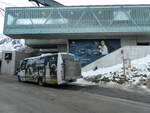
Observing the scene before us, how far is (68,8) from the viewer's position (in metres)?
33.9

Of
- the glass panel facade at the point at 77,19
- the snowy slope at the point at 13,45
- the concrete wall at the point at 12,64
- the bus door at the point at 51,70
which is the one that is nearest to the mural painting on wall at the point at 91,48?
the glass panel facade at the point at 77,19

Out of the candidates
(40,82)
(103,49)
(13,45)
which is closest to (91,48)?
(103,49)

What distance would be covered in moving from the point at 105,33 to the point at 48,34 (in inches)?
389

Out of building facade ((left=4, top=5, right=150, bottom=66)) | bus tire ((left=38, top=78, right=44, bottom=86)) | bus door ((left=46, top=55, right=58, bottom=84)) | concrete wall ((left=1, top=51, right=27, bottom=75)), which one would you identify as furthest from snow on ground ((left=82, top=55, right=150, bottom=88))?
concrete wall ((left=1, top=51, right=27, bottom=75))

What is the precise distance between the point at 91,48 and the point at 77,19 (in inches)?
231

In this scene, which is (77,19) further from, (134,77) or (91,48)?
(134,77)

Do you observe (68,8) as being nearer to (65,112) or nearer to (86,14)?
(86,14)

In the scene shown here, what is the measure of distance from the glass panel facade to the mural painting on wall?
370 cm

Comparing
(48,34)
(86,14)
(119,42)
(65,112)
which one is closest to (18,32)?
(48,34)

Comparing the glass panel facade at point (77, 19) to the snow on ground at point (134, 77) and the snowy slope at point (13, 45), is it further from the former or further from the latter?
the snowy slope at point (13, 45)

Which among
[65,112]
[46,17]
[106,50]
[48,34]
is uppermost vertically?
[46,17]

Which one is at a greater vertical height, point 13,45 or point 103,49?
point 13,45

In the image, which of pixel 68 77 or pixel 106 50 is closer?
pixel 68 77

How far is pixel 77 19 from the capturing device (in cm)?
3328
